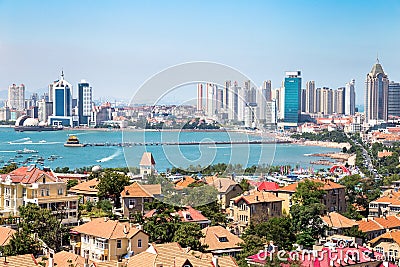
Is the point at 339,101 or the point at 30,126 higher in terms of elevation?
the point at 339,101

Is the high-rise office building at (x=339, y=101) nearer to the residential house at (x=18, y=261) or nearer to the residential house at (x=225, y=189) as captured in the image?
the residential house at (x=225, y=189)

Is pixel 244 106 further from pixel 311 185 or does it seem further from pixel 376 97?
pixel 376 97

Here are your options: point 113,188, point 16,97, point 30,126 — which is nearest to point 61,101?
point 30,126

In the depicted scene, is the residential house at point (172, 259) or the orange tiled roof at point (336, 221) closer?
the residential house at point (172, 259)

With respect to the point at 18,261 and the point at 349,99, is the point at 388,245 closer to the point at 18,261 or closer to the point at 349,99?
the point at 18,261

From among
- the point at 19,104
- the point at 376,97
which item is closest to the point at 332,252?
the point at 376,97

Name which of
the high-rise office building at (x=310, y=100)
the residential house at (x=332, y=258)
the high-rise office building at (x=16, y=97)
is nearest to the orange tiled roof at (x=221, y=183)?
the residential house at (x=332, y=258)

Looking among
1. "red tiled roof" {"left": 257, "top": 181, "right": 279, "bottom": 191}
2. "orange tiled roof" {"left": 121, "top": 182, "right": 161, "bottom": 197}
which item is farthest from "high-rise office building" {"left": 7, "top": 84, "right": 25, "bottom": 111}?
"orange tiled roof" {"left": 121, "top": 182, "right": 161, "bottom": 197}
